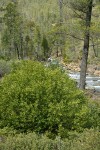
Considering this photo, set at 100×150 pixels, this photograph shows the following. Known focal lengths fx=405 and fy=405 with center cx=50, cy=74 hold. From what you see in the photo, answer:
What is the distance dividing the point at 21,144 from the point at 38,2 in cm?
17809

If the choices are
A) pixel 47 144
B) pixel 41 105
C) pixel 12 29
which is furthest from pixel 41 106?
pixel 12 29

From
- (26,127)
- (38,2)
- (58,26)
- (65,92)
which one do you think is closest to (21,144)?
(26,127)

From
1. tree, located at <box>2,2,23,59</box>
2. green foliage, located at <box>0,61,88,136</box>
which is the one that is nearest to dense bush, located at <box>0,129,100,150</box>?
green foliage, located at <box>0,61,88,136</box>

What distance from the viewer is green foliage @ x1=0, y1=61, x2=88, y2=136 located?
30.0ft

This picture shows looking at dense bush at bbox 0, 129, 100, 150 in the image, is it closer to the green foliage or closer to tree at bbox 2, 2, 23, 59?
the green foliage

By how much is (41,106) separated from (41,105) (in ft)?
0.08

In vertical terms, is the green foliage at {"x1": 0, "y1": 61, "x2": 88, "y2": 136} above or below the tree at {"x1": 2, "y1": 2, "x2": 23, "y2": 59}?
above

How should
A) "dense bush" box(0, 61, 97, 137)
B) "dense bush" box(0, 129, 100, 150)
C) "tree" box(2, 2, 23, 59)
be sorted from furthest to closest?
"tree" box(2, 2, 23, 59) → "dense bush" box(0, 61, 97, 137) → "dense bush" box(0, 129, 100, 150)

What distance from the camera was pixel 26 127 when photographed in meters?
9.27

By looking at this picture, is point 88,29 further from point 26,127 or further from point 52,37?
point 26,127

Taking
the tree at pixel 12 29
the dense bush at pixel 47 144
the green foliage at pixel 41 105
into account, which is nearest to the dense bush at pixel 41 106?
the green foliage at pixel 41 105

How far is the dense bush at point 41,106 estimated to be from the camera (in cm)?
913

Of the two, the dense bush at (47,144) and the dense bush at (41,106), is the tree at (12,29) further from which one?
the dense bush at (47,144)

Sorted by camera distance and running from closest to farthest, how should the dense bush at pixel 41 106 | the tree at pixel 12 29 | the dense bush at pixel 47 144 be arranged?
the dense bush at pixel 47 144 → the dense bush at pixel 41 106 → the tree at pixel 12 29
